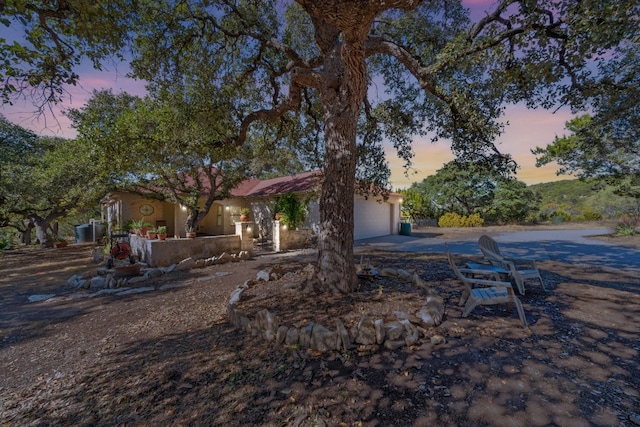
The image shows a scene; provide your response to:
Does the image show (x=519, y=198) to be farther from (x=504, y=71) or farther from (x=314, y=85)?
(x=314, y=85)

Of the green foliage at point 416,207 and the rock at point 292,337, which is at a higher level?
the green foliage at point 416,207

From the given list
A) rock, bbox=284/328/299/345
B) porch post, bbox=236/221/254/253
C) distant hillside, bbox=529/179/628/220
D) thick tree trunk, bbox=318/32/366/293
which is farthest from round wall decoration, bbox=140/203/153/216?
distant hillside, bbox=529/179/628/220

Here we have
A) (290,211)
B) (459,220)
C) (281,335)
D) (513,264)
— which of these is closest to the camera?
(281,335)

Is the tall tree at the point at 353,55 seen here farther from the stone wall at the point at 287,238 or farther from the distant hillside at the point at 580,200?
the distant hillside at the point at 580,200

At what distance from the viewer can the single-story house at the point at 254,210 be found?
49.9 feet

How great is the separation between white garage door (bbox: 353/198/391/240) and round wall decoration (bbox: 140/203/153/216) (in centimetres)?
1312

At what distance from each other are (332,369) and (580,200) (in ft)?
141

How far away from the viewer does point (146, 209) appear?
16.8 meters

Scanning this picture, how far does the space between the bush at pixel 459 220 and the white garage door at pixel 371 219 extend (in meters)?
7.95

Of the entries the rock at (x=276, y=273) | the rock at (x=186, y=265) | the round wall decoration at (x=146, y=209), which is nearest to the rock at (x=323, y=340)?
the rock at (x=276, y=273)

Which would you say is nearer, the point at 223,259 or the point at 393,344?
Result: the point at 393,344

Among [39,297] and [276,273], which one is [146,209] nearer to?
[39,297]

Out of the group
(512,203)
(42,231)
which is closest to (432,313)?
(42,231)

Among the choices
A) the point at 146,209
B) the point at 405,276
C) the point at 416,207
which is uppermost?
the point at 146,209
